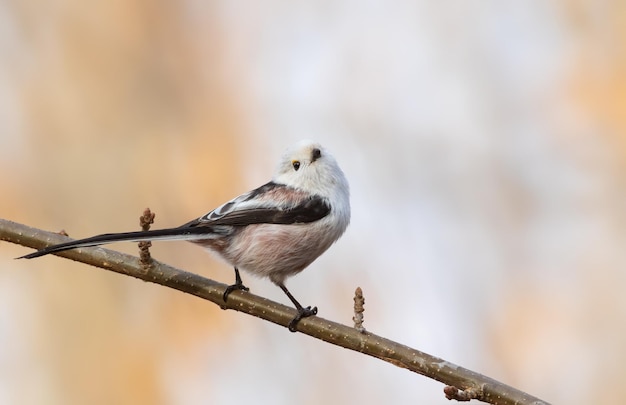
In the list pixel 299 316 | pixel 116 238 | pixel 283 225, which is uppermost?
pixel 283 225

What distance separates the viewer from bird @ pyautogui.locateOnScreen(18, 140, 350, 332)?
79.4 inches

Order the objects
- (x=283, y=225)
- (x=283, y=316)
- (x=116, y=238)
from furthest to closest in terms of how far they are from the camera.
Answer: (x=283, y=225) → (x=283, y=316) → (x=116, y=238)

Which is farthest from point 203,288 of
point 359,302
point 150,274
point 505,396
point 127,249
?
point 127,249

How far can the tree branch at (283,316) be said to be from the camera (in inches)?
66.6

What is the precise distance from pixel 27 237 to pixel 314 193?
2.64ft

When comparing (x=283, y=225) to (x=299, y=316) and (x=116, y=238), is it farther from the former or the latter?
(x=116, y=238)

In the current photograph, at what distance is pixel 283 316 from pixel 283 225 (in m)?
0.28

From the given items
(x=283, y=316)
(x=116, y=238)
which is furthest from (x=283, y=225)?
(x=116, y=238)

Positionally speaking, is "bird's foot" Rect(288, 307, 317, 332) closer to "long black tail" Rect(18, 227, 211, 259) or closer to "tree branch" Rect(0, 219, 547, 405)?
"tree branch" Rect(0, 219, 547, 405)

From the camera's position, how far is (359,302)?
177 centimetres

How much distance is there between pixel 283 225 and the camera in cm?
205

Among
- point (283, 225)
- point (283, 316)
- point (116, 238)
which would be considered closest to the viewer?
point (116, 238)

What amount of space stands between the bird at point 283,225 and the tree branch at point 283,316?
48 millimetres

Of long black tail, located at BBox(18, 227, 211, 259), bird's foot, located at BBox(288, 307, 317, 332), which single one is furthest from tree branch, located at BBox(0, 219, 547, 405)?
long black tail, located at BBox(18, 227, 211, 259)
